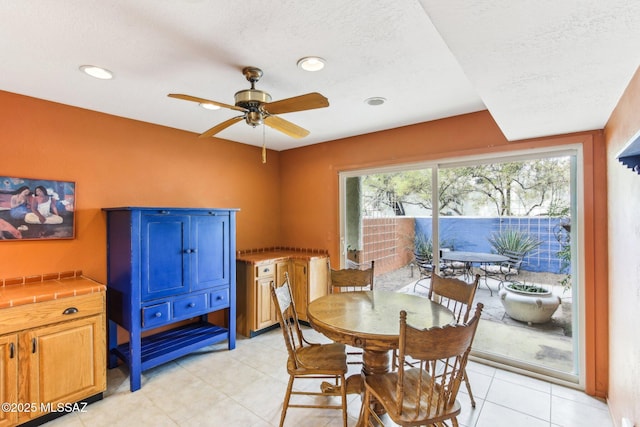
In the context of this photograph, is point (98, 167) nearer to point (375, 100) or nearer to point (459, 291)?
point (375, 100)

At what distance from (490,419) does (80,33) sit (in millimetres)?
3532

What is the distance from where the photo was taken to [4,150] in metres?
2.42

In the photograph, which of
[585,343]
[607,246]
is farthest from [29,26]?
[585,343]

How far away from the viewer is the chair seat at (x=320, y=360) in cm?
203

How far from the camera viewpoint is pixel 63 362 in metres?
2.20

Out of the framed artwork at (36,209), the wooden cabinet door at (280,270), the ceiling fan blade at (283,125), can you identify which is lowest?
the wooden cabinet door at (280,270)

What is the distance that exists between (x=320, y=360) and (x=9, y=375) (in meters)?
2.03

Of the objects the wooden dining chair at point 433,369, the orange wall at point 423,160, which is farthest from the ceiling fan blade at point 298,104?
the orange wall at point 423,160

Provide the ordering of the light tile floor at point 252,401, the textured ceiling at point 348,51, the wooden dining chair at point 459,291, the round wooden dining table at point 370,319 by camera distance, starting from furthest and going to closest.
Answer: the wooden dining chair at point 459,291 → the light tile floor at point 252,401 → the round wooden dining table at point 370,319 → the textured ceiling at point 348,51

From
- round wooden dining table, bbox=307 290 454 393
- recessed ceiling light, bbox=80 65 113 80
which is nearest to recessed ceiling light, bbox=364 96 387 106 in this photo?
round wooden dining table, bbox=307 290 454 393

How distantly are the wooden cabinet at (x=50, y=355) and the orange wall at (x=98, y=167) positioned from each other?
0.67 meters

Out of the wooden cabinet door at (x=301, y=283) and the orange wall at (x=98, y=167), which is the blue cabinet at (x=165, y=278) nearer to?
the orange wall at (x=98, y=167)

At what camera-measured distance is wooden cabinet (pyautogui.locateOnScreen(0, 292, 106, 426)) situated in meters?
1.99

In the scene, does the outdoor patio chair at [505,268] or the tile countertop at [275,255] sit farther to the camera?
the tile countertop at [275,255]
